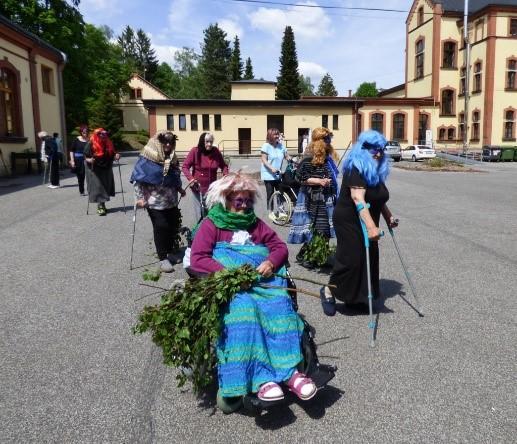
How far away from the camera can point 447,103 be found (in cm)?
5184

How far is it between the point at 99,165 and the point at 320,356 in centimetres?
831

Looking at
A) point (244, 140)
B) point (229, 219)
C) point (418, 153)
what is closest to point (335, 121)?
point (244, 140)

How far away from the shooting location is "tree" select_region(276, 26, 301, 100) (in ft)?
232

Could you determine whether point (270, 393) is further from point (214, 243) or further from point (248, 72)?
point (248, 72)

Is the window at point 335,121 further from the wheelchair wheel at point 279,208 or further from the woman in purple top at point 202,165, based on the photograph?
the woman in purple top at point 202,165

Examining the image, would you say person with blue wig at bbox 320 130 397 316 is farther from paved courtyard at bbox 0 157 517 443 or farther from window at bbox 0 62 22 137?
window at bbox 0 62 22 137

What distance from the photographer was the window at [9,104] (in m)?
20.5

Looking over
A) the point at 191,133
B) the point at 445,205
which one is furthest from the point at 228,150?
the point at 445,205

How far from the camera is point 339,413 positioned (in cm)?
312

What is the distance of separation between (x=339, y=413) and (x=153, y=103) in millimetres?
43961

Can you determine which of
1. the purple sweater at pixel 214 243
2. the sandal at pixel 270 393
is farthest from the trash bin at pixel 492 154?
the sandal at pixel 270 393

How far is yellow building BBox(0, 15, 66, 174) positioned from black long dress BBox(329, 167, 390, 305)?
19.2m

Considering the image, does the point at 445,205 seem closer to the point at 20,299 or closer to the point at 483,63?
the point at 20,299

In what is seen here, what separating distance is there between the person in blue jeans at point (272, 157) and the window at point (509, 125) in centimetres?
4562
